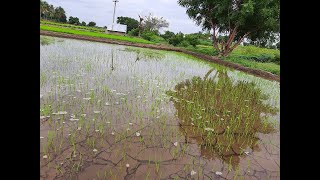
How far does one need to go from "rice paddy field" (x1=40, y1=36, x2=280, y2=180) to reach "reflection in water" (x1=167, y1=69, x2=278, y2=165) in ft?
0.05

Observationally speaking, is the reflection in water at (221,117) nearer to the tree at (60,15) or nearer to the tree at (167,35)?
the tree at (167,35)

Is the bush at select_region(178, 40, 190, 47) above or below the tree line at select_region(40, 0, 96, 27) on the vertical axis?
below

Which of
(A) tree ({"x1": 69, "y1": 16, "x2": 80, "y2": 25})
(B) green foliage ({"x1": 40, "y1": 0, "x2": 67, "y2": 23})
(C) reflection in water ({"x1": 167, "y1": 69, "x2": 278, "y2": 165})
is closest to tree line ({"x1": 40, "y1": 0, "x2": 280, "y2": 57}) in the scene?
(C) reflection in water ({"x1": 167, "y1": 69, "x2": 278, "y2": 165})

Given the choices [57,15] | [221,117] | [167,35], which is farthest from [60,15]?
[221,117]

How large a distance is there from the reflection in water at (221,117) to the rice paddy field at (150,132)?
16 millimetres

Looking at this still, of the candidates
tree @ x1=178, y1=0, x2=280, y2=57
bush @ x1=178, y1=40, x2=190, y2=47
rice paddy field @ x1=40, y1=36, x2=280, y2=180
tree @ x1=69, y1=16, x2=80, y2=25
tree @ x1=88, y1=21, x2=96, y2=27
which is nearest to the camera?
rice paddy field @ x1=40, y1=36, x2=280, y2=180

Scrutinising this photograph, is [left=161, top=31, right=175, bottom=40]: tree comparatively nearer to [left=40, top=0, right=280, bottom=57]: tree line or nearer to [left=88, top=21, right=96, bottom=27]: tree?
[left=40, top=0, right=280, bottom=57]: tree line

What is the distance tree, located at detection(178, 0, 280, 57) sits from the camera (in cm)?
1507

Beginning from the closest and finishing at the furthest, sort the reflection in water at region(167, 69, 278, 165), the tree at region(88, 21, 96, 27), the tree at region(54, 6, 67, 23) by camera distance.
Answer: the reflection in water at region(167, 69, 278, 165) → the tree at region(88, 21, 96, 27) → the tree at region(54, 6, 67, 23)

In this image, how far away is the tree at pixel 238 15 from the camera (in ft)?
49.4

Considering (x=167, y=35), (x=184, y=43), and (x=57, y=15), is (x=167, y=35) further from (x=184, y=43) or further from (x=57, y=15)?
(x=57, y=15)

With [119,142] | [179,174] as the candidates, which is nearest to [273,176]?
[179,174]

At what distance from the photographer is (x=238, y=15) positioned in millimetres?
15641
